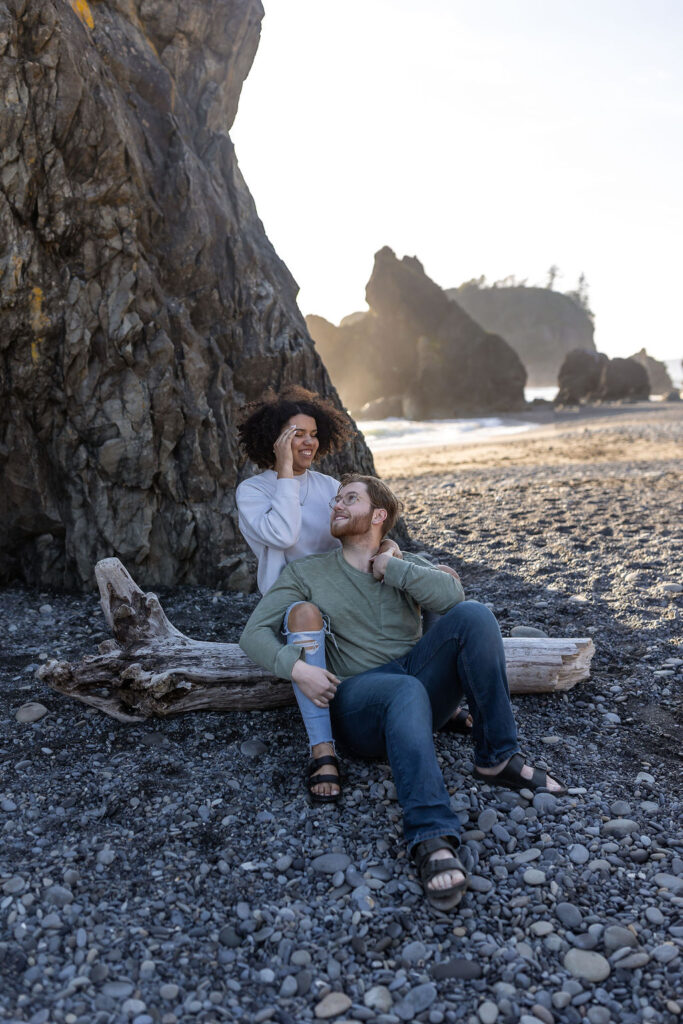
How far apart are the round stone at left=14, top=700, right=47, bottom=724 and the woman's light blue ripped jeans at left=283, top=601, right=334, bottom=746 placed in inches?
77.4

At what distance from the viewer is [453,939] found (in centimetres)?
302

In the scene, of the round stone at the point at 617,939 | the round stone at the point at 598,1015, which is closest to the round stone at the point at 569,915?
the round stone at the point at 617,939

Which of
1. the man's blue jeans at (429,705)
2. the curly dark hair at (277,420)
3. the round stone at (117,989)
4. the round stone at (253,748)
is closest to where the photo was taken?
the round stone at (117,989)

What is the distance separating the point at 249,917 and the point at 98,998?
656mm

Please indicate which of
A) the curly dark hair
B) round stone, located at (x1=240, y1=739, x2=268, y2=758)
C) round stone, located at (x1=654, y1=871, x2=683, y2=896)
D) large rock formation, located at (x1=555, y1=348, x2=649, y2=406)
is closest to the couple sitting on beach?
the curly dark hair

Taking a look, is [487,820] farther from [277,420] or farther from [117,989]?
[277,420]

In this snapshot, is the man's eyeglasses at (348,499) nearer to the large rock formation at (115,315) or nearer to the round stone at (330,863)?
the round stone at (330,863)

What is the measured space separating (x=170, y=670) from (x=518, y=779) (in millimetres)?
2222

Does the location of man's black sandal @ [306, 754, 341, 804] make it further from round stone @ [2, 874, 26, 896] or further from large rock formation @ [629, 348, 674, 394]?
large rock formation @ [629, 348, 674, 394]

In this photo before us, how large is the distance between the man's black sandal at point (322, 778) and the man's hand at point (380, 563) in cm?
100

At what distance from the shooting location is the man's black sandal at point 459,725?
452cm

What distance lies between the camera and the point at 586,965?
9.43 ft

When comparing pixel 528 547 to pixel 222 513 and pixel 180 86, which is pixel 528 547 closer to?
pixel 222 513

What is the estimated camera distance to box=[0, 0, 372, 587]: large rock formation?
6320 millimetres
